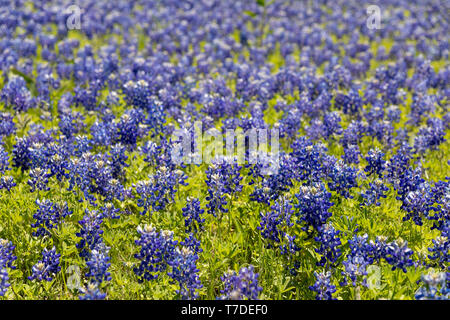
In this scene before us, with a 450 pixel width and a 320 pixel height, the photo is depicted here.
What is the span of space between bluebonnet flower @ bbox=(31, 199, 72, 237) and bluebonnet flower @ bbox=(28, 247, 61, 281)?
0.33 meters

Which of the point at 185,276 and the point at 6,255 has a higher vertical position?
the point at 6,255

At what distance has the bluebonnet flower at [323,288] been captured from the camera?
13.6 ft

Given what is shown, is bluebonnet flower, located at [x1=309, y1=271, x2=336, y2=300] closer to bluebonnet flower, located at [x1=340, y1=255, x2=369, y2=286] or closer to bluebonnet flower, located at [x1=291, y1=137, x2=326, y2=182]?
bluebonnet flower, located at [x1=340, y1=255, x2=369, y2=286]

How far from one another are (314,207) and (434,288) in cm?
130

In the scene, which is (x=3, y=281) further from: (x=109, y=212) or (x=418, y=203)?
(x=418, y=203)

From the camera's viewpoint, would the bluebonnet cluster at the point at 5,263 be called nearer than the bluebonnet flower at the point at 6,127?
Yes

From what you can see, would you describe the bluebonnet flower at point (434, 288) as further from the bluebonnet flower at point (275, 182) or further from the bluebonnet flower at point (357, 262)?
the bluebonnet flower at point (275, 182)

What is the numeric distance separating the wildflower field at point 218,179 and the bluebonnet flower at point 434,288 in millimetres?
13

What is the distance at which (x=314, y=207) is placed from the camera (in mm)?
4793

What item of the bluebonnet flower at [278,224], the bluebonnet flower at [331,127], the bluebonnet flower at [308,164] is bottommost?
the bluebonnet flower at [278,224]

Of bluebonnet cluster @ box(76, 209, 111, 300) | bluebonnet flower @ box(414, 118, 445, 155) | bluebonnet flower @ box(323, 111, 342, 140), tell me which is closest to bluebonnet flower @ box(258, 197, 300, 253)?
bluebonnet cluster @ box(76, 209, 111, 300)

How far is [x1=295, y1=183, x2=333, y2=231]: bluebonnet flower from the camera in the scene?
189 inches

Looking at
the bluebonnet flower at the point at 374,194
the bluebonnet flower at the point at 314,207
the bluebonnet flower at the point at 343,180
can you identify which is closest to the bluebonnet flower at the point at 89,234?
the bluebonnet flower at the point at 314,207

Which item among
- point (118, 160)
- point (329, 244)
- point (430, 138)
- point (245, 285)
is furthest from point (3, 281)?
point (430, 138)
